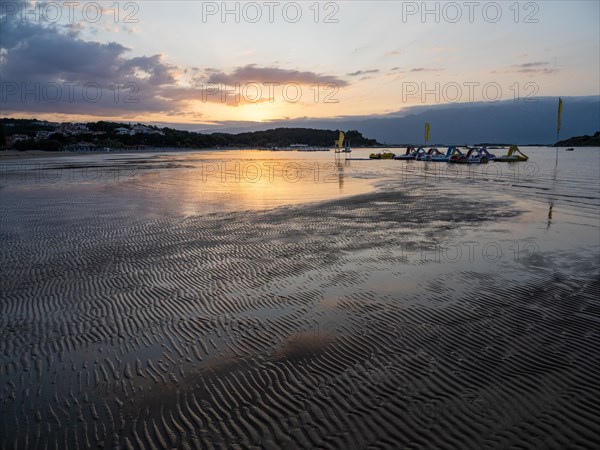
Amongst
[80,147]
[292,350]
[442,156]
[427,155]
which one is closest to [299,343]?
[292,350]

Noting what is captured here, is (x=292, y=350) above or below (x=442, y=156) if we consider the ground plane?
below

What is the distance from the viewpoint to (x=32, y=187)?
2880 cm

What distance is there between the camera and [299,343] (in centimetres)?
634

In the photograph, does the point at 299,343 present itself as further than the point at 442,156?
No

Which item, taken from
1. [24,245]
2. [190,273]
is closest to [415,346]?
[190,273]

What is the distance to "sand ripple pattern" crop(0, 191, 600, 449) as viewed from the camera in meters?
4.34

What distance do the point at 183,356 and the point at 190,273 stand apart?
4.09 meters

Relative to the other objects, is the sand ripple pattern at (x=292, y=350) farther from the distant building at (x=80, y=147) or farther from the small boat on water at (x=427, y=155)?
the distant building at (x=80, y=147)

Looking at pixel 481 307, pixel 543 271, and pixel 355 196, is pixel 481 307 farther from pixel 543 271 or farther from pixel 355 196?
pixel 355 196

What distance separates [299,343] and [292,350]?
255 mm

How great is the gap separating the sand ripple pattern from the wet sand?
3 centimetres

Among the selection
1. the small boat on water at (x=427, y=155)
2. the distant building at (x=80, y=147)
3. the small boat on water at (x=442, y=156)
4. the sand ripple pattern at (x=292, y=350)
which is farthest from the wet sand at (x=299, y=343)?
the distant building at (x=80, y=147)

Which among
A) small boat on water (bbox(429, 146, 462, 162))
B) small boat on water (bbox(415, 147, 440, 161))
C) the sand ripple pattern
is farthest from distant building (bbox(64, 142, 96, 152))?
the sand ripple pattern

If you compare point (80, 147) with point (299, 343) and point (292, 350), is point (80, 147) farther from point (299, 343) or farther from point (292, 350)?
point (292, 350)
